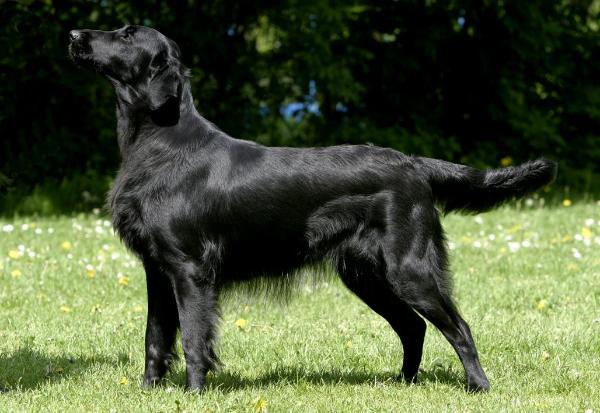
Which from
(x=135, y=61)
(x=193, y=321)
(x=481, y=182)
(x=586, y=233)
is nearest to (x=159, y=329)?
(x=193, y=321)

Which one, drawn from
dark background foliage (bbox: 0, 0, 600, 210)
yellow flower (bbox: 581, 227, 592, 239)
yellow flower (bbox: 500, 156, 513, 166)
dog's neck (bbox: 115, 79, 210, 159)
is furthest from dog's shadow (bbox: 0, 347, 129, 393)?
yellow flower (bbox: 500, 156, 513, 166)

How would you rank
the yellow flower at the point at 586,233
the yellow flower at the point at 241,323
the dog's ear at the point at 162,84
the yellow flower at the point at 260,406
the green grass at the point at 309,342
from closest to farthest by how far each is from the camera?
the yellow flower at the point at 260,406 → the green grass at the point at 309,342 → the dog's ear at the point at 162,84 → the yellow flower at the point at 241,323 → the yellow flower at the point at 586,233


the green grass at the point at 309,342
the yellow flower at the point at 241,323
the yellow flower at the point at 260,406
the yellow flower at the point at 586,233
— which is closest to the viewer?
the yellow flower at the point at 260,406

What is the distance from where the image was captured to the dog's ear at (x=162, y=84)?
474 centimetres

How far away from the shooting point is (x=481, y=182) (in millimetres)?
5043

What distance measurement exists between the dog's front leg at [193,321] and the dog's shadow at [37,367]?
2.68 ft

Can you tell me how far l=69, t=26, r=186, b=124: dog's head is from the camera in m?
4.75

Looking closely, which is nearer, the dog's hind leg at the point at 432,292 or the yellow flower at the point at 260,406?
the yellow flower at the point at 260,406

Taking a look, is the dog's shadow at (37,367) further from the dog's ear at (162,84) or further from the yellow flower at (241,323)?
the dog's ear at (162,84)

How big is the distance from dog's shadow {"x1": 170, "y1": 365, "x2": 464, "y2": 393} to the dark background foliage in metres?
7.36

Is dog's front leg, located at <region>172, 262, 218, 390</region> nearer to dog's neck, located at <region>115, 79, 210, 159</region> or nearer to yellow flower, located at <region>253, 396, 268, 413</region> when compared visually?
yellow flower, located at <region>253, 396, 268, 413</region>

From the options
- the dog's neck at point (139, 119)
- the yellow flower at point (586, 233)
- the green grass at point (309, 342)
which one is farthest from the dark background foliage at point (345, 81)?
the dog's neck at point (139, 119)

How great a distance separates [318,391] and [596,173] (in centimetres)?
1094

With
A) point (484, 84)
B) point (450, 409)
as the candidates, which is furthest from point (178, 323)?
point (484, 84)
